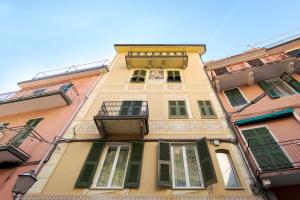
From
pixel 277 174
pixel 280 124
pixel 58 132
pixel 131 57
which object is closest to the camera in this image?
pixel 277 174

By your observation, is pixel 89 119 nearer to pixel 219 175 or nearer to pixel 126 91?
pixel 126 91

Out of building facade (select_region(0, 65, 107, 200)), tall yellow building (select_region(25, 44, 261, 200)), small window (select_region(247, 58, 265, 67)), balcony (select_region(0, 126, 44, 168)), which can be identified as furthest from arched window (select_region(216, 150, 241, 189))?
small window (select_region(247, 58, 265, 67))

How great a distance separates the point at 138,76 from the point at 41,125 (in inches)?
234

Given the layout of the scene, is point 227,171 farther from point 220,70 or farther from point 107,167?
point 220,70

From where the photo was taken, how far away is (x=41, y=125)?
→ 1070 centimetres

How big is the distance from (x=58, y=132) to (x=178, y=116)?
5.20m

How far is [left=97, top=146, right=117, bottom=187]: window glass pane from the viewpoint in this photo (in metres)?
7.33

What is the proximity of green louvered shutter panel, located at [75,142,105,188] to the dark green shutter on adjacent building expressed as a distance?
5.23m

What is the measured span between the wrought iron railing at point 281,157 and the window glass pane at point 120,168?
4203mm

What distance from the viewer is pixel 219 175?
7133 mm

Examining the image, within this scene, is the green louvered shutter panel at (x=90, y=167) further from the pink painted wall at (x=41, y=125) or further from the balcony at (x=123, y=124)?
the pink painted wall at (x=41, y=125)

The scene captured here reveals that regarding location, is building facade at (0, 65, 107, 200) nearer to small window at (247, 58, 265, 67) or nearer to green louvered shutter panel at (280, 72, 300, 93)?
small window at (247, 58, 265, 67)

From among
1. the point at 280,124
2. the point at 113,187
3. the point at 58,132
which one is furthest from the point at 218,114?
the point at 58,132

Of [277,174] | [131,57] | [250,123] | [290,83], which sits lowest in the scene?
[277,174]
